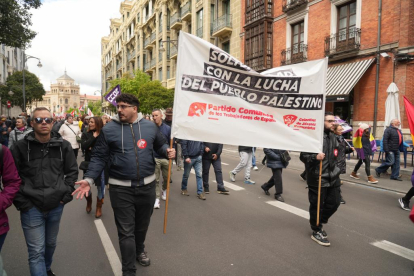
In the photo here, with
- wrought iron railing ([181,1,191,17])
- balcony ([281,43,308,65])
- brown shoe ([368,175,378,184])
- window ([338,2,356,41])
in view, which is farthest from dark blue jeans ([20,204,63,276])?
wrought iron railing ([181,1,191,17])

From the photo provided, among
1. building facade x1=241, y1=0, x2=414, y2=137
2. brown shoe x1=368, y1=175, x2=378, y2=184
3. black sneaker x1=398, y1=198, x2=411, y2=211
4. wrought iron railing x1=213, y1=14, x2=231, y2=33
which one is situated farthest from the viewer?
wrought iron railing x1=213, y1=14, x2=231, y2=33

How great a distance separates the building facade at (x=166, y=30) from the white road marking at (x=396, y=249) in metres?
17.9

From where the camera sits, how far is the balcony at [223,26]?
2487cm

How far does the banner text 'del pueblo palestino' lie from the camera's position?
12.2 ft

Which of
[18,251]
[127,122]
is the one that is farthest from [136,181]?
[18,251]

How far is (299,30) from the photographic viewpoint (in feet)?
62.5

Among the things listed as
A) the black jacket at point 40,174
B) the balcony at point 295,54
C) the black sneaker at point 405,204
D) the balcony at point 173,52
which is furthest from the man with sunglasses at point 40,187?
the balcony at point 173,52

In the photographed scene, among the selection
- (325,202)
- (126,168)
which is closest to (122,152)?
(126,168)

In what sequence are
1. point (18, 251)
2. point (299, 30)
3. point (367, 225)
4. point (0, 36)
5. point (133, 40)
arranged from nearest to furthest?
1. point (18, 251)
2. point (367, 225)
3. point (0, 36)
4. point (299, 30)
5. point (133, 40)

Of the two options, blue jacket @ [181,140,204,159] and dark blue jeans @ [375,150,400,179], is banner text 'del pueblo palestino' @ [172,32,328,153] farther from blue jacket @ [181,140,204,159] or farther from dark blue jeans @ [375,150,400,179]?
dark blue jeans @ [375,150,400,179]

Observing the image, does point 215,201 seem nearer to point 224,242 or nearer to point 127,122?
point 224,242

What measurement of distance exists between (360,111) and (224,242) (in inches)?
544

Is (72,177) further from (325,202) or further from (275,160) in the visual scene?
(275,160)

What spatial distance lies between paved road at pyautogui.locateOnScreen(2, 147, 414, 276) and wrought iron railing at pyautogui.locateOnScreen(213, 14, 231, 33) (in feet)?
71.1
